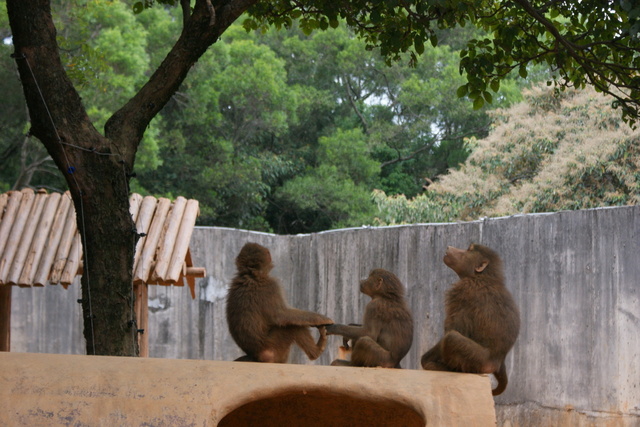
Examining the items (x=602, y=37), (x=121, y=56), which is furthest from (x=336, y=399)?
(x=121, y=56)

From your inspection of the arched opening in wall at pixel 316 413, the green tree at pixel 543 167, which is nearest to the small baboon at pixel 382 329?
the arched opening in wall at pixel 316 413

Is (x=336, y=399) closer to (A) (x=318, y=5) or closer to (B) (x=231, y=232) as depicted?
(A) (x=318, y=5)

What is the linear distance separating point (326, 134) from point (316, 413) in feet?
62.5

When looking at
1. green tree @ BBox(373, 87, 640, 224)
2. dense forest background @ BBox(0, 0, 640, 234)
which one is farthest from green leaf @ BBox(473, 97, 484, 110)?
green tree @ BBox(373, 87, 640, 224)

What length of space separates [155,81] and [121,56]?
12658mm

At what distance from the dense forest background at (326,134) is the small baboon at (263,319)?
6.44 metres

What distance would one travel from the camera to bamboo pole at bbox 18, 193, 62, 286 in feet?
23.5

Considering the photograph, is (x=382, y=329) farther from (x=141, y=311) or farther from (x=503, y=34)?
(x=141, y=311)

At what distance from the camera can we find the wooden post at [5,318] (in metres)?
7.76

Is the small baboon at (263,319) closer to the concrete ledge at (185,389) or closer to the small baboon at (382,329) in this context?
the small baboon at (382,329)

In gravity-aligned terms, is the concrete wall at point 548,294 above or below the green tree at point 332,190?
below

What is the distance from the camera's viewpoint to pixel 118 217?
5.10m

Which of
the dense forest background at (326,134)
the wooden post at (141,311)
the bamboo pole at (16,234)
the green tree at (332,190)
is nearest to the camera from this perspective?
the bamboo pole at (16,234)

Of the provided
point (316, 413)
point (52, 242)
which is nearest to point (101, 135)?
point (316, 413)
